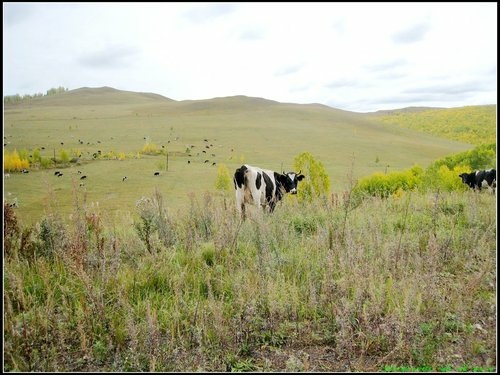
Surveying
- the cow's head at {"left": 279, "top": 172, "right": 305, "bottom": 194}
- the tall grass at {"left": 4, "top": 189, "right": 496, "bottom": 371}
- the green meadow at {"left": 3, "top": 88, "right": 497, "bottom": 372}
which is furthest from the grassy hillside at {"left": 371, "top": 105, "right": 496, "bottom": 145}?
the tall grass at {"left": 4, "top": 189, "right": 496, "bottom": 371}

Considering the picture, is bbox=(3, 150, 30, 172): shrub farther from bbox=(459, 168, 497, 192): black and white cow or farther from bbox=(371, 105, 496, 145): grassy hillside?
bbox=(371, 105, 496, 145): grassy hillside

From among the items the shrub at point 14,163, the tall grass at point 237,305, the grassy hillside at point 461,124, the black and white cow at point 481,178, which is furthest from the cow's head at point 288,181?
the grassy hillside at point 461,124

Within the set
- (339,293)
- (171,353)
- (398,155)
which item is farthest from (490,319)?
(398,155)

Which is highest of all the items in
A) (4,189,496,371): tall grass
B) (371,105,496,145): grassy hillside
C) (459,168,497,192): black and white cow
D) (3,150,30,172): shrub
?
A: (371,105,496,145): grassy hillside

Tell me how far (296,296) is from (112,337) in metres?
1.88

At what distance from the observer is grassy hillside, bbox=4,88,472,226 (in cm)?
2181

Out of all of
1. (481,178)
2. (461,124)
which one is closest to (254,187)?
(481,178)

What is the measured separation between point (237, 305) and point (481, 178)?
17234 millimetres

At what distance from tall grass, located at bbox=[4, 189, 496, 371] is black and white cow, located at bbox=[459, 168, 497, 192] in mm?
13324

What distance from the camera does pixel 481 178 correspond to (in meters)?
17.6

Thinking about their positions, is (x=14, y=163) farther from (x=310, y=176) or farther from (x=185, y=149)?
(x=310, y=176)

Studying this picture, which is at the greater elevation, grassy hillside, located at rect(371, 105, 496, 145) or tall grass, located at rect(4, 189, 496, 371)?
grassy hillside, located at rect(371, 105, 496, 145)

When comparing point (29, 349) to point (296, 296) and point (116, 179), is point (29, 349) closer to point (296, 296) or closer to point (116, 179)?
point (296, 296)

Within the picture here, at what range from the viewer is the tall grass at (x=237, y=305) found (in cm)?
338
